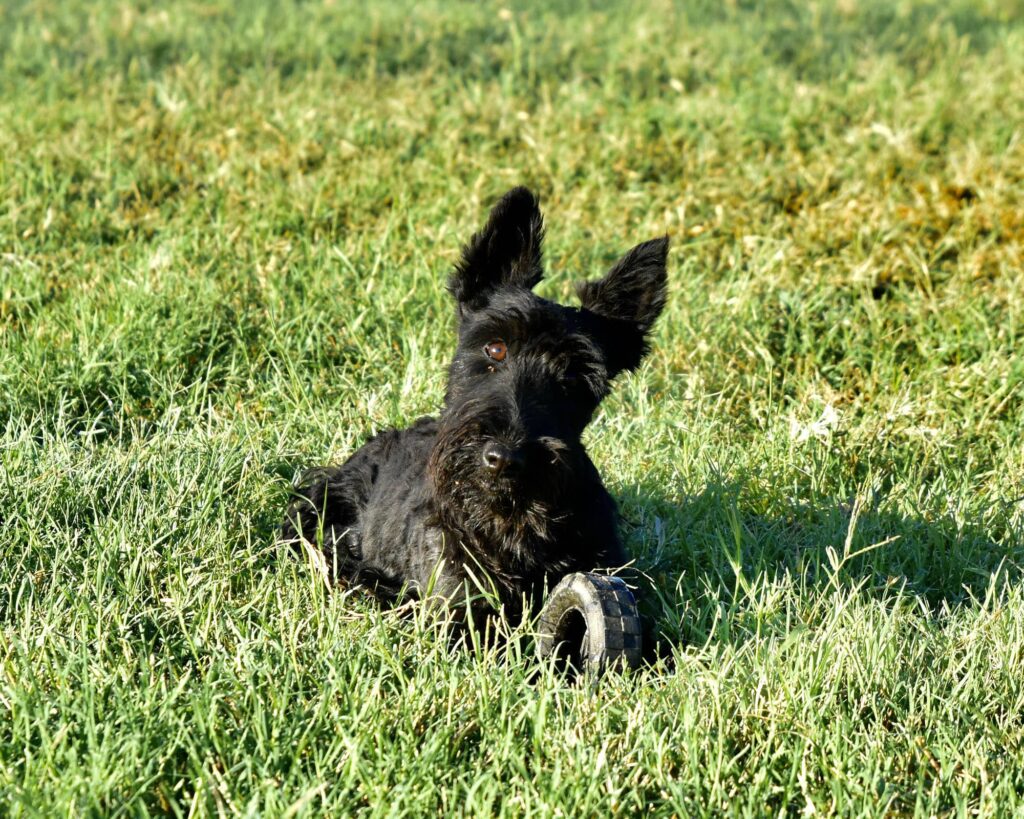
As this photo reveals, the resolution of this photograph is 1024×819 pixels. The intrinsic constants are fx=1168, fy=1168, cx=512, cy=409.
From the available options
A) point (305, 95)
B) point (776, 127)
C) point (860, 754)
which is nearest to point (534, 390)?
point (860, 754)

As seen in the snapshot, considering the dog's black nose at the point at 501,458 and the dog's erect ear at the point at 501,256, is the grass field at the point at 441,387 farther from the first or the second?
the dog's erect ear at the point at 501,256

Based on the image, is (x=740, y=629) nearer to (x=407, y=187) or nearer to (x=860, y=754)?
(x=860, y=754)

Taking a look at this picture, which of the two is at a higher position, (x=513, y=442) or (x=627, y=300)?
(x=627, y=300)

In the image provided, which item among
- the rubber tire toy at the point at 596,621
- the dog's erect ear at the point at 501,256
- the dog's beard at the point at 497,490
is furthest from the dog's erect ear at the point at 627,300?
the rubber tire toy at the point at 596,621

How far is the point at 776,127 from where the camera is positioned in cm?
859

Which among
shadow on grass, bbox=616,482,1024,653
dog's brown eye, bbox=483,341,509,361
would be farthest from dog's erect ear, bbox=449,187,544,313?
shadow on grass, bbox=616,482,1024,653

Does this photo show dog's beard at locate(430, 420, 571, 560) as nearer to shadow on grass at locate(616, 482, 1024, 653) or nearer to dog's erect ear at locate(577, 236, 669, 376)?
shadow on grass at locate(616, 482, 1024, 653)

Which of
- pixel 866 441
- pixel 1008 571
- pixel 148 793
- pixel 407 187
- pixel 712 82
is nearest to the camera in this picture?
pixel 148 793

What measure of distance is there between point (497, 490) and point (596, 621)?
57 cm

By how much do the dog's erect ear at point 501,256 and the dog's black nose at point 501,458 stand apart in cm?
97

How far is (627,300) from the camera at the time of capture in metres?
4.42

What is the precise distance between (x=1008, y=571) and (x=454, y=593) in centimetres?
225

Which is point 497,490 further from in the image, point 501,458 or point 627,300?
→ point 627,300

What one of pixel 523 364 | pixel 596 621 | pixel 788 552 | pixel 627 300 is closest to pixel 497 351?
pixel 523 364
